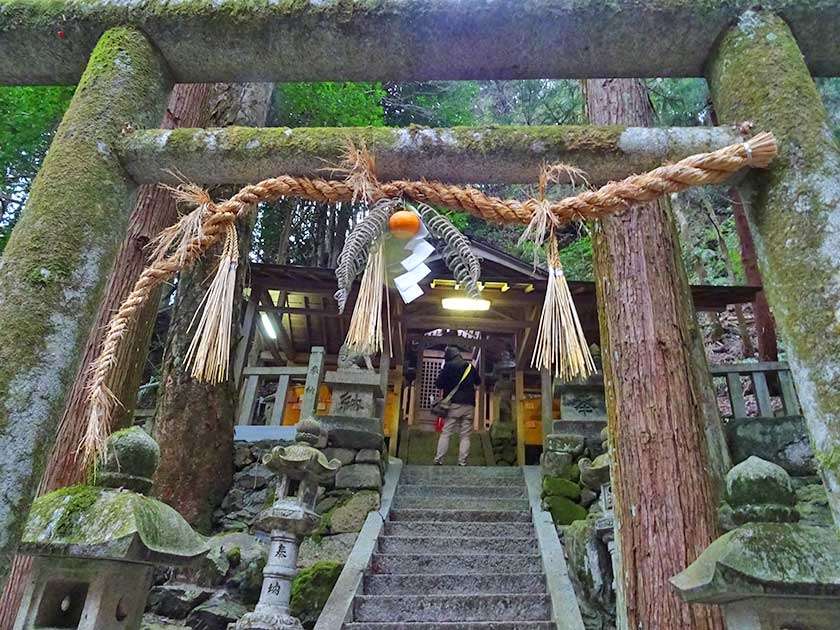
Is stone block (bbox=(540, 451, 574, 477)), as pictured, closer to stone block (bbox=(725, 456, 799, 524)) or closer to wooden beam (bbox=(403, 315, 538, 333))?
wooden beam (bbox=(403, 315, 538, 333))

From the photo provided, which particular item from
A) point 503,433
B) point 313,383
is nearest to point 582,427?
point 313,383

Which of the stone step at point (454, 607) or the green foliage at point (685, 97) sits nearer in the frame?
the stone step at point (454, 607)

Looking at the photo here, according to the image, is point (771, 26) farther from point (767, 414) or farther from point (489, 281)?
point (489, 281)

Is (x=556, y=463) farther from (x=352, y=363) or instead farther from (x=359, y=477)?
(x=352, y=363)

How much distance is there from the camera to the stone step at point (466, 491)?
668 cm

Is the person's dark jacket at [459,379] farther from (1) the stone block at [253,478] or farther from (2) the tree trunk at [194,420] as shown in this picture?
(2) the tree trunk at [194,420]

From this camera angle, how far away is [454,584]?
15.6 ft

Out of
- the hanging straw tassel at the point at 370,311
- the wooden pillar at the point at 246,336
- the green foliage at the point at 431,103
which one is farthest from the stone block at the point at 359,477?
the green foliage at the point at 431,103

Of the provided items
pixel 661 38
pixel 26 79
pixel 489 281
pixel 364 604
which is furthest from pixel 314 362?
pixel 661 38

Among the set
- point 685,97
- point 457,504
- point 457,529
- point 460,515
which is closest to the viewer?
point 457,529

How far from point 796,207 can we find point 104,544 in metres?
2.39

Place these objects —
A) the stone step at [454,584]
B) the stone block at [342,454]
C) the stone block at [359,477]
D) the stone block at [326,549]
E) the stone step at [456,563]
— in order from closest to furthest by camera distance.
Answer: the stone step at [454,584], the stone step at [456,563], the stone block at [326,549], the stone block at [359,477], the stone block at [342,454]

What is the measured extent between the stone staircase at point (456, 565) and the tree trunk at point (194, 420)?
199 cm

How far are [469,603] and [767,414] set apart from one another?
428 cm
